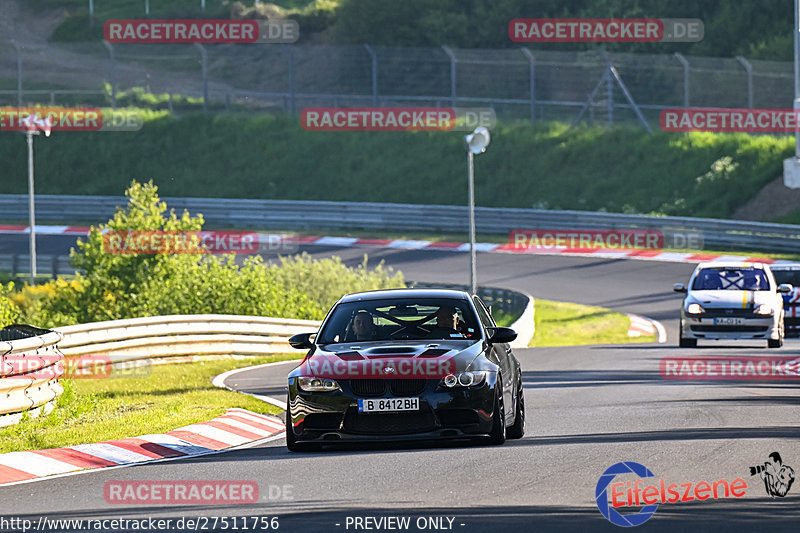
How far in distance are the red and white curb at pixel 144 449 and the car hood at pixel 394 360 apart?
166cm

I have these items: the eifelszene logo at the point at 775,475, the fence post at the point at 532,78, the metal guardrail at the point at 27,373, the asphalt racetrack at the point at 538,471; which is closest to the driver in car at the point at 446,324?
the asphalt racetrack at the point at 538,471

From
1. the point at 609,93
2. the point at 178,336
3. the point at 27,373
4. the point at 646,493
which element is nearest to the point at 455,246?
the point at 609,93

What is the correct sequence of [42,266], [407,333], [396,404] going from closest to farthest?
[396,404]
[407,333]
[42,266]

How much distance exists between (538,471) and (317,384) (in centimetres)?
202

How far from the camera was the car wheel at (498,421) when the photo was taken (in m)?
11.6

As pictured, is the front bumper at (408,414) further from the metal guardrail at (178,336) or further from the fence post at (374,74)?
the fence post at (374,74)

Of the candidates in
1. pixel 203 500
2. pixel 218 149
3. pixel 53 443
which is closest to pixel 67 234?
pixel 218 149

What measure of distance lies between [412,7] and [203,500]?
55456mm

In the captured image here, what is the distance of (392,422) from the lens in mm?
11305

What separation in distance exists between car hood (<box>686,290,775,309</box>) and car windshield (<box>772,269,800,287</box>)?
12.6ft

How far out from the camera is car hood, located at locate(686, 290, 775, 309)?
75.7 feet

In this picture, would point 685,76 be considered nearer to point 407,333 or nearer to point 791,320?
point 791,320

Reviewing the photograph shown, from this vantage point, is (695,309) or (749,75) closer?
(695,309)

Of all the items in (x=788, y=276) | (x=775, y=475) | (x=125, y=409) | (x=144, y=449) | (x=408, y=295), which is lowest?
(x=125, y=409)
